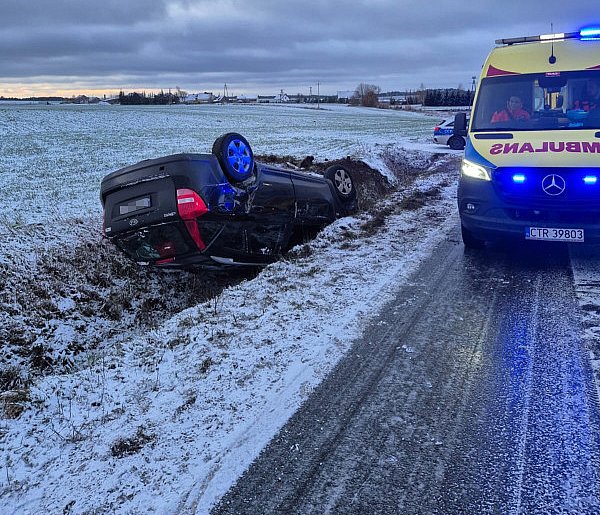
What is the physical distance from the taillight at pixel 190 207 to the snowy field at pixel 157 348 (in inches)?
33.7

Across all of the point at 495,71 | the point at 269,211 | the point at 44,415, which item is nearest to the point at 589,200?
the point at 495,71

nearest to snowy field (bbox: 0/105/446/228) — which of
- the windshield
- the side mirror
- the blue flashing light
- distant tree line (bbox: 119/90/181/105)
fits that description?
the side mirror

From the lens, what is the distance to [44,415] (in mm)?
3344

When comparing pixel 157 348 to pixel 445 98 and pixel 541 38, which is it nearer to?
pixel 541 38

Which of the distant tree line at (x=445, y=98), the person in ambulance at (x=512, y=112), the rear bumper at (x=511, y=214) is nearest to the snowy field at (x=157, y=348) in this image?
the rear bumper at (x=511, y=214)

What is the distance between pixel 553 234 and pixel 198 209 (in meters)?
4.06

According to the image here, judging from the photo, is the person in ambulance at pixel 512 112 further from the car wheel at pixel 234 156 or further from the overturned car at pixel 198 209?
the car wheel at pixel 234 156

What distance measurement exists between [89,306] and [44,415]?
11.6 ft

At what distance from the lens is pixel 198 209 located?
225 inches

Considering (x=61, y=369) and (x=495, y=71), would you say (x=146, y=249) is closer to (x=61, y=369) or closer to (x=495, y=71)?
(x=61, y=369)

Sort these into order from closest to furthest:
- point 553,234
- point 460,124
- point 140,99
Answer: point 553,234 < point 460,124 < point 140,99

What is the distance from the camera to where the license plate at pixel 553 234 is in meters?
5.75

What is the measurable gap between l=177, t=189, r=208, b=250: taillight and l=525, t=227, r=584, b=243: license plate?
3780 mm

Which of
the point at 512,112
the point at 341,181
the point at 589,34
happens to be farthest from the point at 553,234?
the point at 341,181
